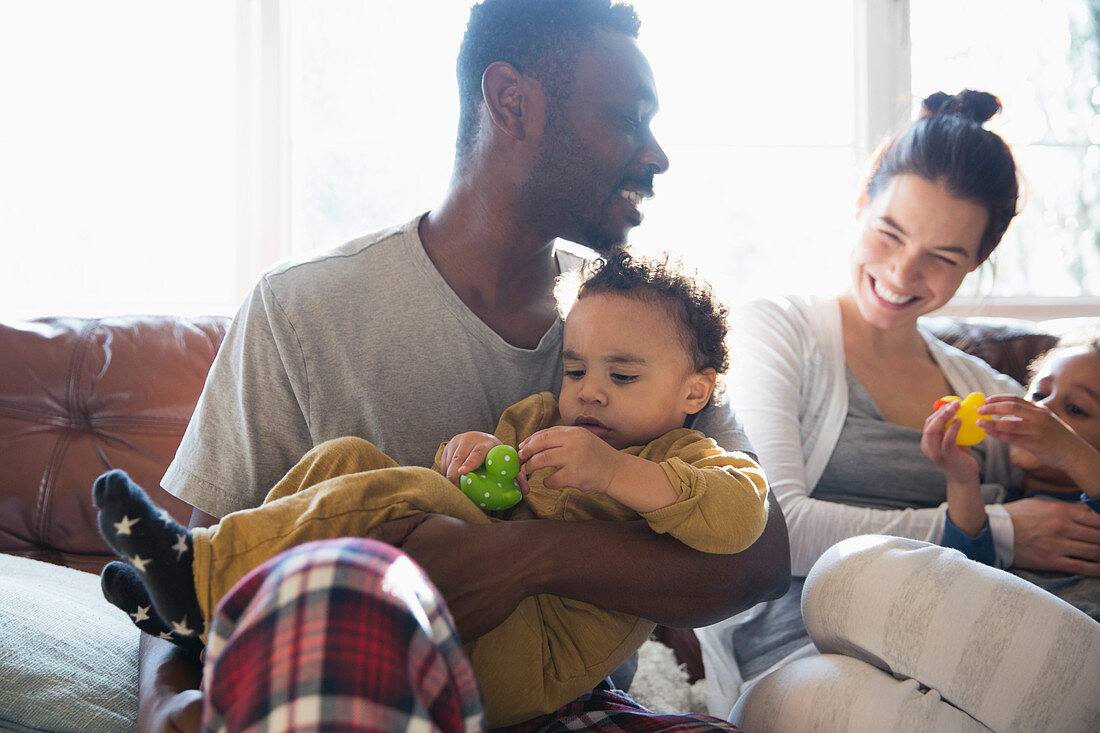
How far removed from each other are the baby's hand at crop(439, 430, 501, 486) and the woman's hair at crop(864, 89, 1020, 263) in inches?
42.5

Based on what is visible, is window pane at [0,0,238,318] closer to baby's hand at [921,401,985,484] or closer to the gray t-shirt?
the gray t-shirt

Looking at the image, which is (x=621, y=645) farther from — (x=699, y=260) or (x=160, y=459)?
(x=160, y=459)

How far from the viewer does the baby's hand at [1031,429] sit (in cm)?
145

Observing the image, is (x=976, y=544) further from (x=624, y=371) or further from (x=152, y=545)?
(x=152, y=545)

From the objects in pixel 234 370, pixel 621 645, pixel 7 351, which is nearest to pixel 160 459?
pixel 7 351

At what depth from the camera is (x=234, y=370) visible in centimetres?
129

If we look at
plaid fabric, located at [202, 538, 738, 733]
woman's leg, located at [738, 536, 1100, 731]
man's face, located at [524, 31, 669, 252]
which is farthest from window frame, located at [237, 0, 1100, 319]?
plaid fabric, located at [202, 538, 738, 733]

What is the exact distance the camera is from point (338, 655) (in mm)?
627

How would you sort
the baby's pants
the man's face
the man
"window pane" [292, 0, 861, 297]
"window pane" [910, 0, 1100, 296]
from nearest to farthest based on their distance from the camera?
the baby's pants
the man
the man's face
"window pane" [292, 0, 861, 297]
"window pane" [910, 0, 1100, 296]

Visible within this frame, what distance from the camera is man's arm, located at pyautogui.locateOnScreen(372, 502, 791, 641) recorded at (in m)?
0.98

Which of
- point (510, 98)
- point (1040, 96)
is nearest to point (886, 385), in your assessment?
point (510, 98)

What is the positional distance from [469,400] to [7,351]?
1.01 meters

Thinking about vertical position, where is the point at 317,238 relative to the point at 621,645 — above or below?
above

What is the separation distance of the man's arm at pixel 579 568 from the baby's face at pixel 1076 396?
0.78 m
